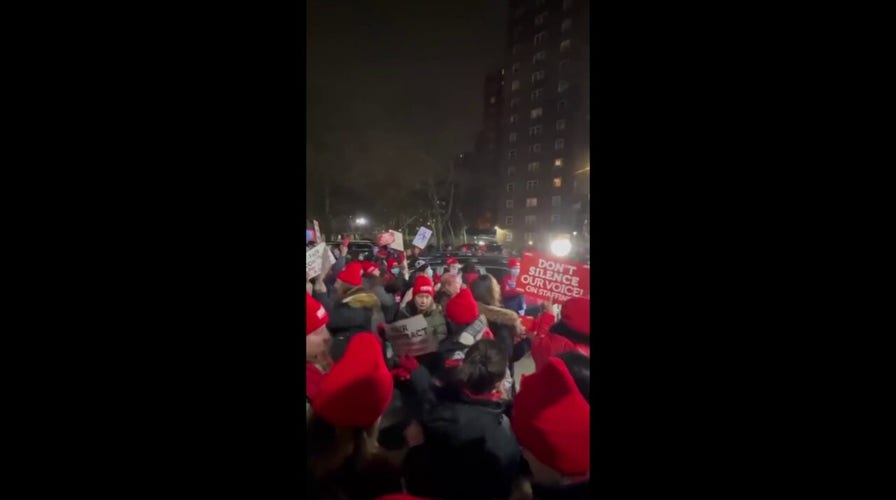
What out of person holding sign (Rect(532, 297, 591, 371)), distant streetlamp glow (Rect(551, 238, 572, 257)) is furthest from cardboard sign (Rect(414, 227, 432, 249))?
person holding sign (Rect(532, 297, 591, 371))

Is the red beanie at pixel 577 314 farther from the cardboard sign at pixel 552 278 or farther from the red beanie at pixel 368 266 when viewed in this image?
the red beanie at pixel 368 266

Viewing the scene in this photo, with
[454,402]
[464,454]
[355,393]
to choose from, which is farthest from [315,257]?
[464,454]

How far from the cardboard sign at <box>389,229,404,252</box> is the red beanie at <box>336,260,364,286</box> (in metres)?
0.28

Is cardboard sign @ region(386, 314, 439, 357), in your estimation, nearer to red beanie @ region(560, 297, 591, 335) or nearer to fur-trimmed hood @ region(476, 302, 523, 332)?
fur-trimmed hood @ region(476, 302, 523, 332)

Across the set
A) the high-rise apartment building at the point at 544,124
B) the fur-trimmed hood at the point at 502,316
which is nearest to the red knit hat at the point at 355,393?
the fur-trimmed hood at the point at 502,316

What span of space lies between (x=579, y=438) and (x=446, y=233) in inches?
42.5

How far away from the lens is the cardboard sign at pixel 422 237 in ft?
7.00

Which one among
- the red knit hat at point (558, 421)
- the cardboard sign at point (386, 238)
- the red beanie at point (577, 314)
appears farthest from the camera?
the cardboard sign at point (386, 238)

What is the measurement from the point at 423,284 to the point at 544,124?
1072mm

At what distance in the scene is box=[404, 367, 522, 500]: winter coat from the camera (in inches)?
65.0

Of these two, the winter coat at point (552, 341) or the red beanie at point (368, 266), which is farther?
the red beanie at point (368, 266)

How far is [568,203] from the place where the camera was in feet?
6.03

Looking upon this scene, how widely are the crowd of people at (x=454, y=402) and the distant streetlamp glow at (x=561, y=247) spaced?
0.77 ft
